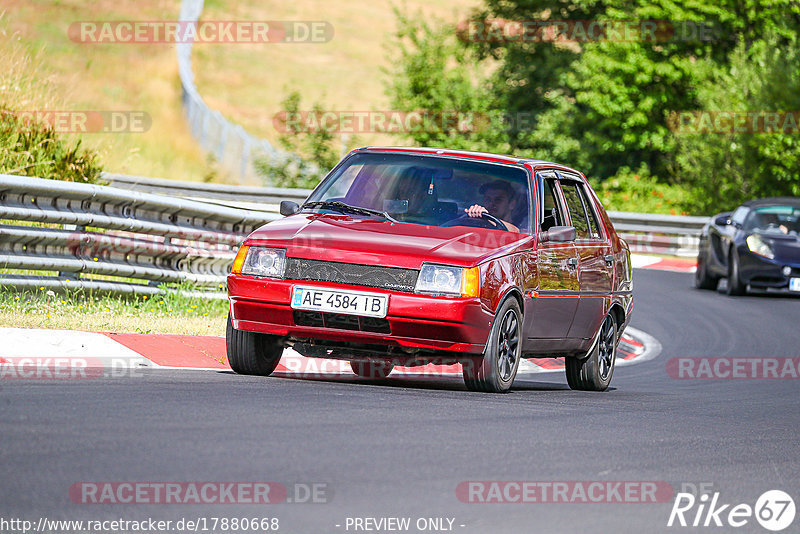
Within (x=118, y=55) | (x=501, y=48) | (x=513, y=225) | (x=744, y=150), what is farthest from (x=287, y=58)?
(x=513, y=225)

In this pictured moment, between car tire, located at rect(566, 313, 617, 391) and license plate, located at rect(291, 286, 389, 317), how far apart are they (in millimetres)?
2770

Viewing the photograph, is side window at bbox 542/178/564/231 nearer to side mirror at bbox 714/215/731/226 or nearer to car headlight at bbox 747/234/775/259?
car headlight at bbox 747/234/775/259

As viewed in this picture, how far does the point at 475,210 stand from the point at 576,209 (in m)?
1.54

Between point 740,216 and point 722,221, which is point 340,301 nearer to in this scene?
point 722,221

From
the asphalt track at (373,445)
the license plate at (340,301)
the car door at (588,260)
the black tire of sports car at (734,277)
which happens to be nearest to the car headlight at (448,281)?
the license plate at (340,301)

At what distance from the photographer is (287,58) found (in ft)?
287

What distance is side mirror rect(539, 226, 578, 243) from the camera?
31.4ft

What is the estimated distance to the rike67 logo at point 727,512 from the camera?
217 inches

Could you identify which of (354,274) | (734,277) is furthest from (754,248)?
(354,274)

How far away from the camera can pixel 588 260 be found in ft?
34.4

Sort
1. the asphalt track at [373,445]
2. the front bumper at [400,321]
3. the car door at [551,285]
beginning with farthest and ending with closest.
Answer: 1. the car door at [551,285]
2. the front bumper at [400,321]
3. the asphalt track at [373,445]

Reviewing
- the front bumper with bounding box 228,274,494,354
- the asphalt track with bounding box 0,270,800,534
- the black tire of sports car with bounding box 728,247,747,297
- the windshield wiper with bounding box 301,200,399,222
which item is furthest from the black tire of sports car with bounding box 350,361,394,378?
the black tire of sports car with bounding box 728,247,747,297

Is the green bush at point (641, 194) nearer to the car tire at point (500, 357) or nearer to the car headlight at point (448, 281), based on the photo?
the car tire at point (500, 357)

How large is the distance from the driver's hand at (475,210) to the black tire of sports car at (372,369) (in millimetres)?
1695
